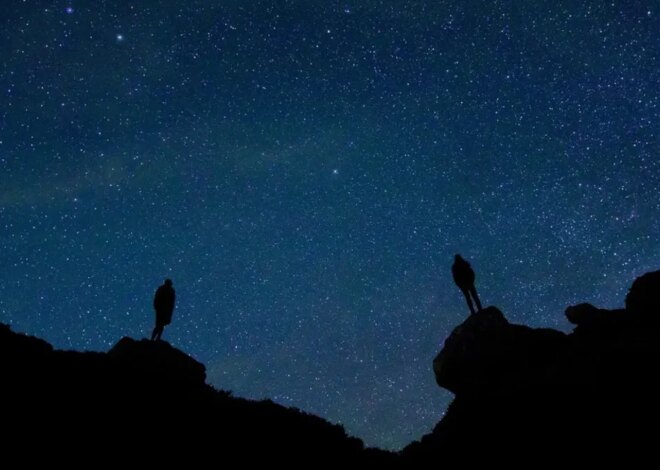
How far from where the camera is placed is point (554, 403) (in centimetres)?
1057

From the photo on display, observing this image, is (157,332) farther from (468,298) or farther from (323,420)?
(468,298)

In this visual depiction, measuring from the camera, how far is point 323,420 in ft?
38.1

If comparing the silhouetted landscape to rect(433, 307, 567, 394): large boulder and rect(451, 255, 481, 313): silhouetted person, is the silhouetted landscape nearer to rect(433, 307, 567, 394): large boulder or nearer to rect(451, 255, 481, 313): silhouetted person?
rect(433, 307, 567, 394): large boulder

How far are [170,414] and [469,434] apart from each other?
7.53 metres

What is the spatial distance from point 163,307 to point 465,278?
1116 cm

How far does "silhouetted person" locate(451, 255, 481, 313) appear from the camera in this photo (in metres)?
16.0

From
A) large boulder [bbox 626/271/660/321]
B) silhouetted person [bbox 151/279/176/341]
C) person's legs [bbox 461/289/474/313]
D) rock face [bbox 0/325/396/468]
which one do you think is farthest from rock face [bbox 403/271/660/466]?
silhouetted person [bbox 151/279/176/341]

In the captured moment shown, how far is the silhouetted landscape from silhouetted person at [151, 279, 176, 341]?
1087mm

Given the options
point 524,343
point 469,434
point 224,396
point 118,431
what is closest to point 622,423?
point 469,434

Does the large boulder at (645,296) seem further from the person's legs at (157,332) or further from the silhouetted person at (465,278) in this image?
the person's legs at (157,332)

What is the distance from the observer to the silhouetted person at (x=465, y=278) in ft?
52.6

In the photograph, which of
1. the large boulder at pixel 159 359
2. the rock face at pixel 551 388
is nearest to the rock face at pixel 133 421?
the large boulder at pixel 159 359

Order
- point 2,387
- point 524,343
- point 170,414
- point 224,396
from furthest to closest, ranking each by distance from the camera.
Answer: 1. point 524,343
2. point 224,396
3. point 170,414
4. point 2,387

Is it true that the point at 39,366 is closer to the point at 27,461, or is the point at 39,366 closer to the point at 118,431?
the point at 118,431
